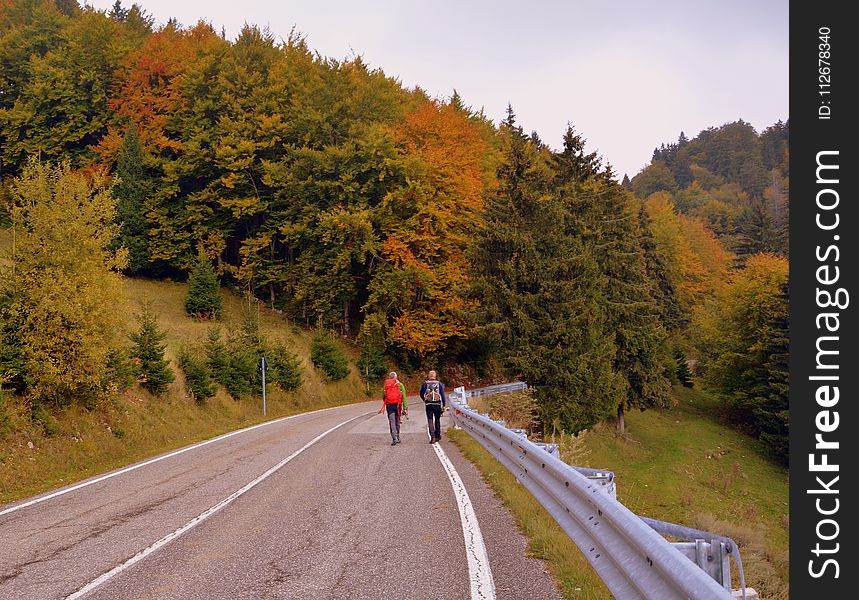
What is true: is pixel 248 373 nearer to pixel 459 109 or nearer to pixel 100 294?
pixel 100 294

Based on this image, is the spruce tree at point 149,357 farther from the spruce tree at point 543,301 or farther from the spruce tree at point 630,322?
the spruce tree at point 630,322

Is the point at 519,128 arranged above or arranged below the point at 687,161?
below

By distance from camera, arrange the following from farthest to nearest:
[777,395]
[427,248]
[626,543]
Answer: [427,248], [777,395], [626,543]

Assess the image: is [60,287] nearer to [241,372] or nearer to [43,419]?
[43,419]

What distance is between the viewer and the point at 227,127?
4378cm

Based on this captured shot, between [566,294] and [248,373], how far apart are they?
14.8 meters

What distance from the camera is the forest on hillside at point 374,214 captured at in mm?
29344

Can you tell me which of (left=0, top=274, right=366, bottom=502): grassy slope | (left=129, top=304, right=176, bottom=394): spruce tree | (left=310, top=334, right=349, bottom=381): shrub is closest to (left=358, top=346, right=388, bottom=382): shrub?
(left=310, top=334, right=349, bottom=381): shrub

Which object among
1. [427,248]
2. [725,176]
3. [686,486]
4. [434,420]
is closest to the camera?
[434,420]

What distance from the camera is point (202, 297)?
123ft

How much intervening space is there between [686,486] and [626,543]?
26.5m

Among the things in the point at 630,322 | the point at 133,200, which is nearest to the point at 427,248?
the point at 630,322

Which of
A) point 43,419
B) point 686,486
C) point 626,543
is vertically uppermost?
point 626,543
